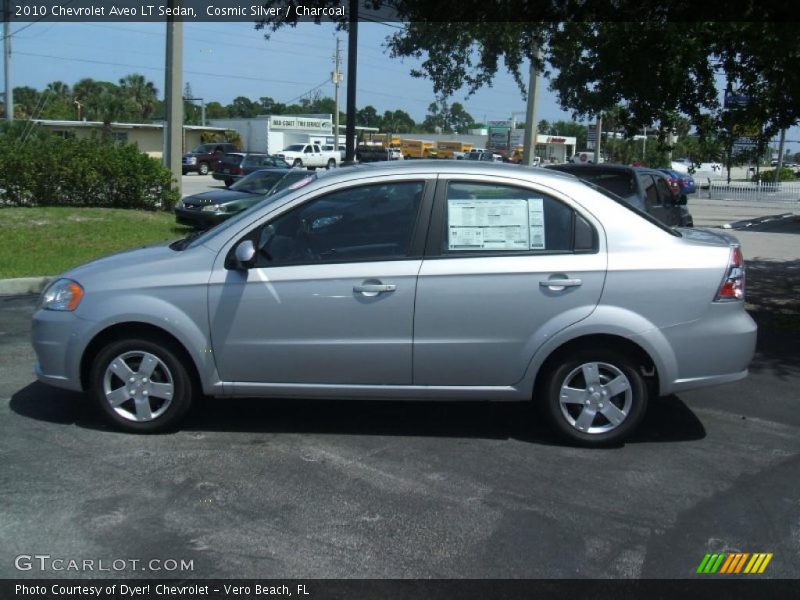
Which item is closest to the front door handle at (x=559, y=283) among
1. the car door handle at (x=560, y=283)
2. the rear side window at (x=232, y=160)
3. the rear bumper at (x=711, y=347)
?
the car door handle at (x=560, y=283)

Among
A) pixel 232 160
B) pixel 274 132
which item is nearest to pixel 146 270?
pixel 232 160

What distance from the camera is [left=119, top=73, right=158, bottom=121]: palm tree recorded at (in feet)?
→ 262

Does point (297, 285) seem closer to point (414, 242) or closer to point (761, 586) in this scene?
point (414, 242)

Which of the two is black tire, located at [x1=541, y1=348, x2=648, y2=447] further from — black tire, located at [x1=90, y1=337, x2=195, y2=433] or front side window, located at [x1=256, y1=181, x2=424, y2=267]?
black tire, located at [x1=90, y1=337, x2=195, y2=433]

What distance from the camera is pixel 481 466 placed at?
16.5ft

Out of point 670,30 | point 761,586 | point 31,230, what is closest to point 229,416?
point 761,586

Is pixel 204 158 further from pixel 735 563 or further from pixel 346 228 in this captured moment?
pixel 735 563

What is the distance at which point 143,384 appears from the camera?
531 cm

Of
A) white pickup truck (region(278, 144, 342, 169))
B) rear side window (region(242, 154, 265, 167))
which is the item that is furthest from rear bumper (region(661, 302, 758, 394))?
white pickup truck (region(278, 144, 342, 169))

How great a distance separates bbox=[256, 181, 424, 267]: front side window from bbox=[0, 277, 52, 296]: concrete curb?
5960 millimetres

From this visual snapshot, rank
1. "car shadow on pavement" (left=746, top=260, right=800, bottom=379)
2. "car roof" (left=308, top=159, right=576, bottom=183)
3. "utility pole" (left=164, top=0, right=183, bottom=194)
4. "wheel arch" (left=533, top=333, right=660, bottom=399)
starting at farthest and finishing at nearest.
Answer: "utility pole" (left=164, top=0, right=183, bottom=194) → "car shadow on pavement" (left=746, top=260, right=800, bottom=379) → "car roof" (left=308, top=159, right=576, bottom=183) → "wheel arch" (left=533, top=333, right=660, bottom=399)

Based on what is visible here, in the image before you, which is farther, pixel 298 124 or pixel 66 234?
pixel 298 124

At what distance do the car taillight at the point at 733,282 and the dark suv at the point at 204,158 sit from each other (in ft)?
141

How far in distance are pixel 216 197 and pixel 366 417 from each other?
1139 centimetres
